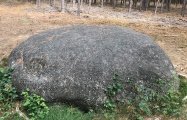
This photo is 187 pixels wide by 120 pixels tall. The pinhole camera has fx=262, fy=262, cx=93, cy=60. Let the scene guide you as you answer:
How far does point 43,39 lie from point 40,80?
1.22m

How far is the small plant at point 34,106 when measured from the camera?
15.9 ft

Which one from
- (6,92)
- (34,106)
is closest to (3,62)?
(6,92)

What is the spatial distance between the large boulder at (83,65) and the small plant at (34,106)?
0.16m

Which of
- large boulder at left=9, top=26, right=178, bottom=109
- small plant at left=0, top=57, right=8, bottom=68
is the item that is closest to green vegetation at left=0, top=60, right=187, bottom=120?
large boulder at left=9, top=26, right=178, bottom=109

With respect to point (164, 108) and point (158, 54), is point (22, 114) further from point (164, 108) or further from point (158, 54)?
point (158, 54)

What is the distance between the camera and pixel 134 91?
5.25 m

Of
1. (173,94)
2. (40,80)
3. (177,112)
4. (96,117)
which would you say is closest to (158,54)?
(173,94)

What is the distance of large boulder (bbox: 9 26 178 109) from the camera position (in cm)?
512

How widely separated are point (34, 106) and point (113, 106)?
1.50 meters

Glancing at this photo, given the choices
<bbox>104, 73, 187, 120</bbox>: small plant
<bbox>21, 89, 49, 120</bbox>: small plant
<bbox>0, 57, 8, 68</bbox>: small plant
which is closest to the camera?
<bbox>21, 89, 49, 120</bbox>: small plant

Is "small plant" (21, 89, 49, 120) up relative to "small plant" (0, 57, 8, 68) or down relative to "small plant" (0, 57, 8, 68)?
down

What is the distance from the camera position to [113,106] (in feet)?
16.6

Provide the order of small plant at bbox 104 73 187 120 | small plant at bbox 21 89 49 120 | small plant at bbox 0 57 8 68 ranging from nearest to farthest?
small plant at bbox 21 89 49 120
small plant at bbox 104 73 187 120
small plant at bbox 0 57 8 68

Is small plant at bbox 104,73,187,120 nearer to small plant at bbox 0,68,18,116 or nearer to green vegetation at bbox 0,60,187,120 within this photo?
green vegetation at bbox 0,60,187,120
